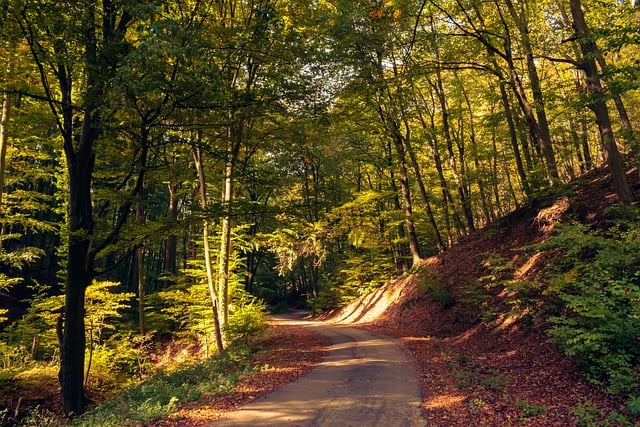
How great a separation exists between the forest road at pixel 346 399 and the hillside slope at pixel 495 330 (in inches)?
18.2

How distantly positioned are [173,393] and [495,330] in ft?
28.8

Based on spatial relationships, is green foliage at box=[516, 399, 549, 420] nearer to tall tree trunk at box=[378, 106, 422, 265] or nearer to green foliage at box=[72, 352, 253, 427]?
green foliage at box=[72, 352, 253, 427]

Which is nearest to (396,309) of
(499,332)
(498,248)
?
(498,248)

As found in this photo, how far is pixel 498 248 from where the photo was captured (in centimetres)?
1533

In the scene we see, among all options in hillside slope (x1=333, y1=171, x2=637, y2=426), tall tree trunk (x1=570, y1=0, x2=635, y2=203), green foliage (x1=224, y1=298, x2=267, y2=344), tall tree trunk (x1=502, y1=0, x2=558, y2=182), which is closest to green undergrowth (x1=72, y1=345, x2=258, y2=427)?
green foliage (x1=224, y1=298, x2=267, y2=344)

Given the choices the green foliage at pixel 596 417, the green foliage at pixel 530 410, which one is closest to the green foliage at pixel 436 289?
the green foliage at pixel 530 410

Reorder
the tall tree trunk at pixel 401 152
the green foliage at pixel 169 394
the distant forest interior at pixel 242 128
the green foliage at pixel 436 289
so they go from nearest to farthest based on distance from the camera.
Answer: the green foliage at pixel 169 394 → the distant forest interior at pixel 242 128 → the green foliage at pixel 436 289 → the tall tree trunk at pixel 401 152

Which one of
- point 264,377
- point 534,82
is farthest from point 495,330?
point 534,82

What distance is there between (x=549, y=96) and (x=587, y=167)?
49.3 ft

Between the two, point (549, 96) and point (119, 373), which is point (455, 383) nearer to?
point (549, 96)

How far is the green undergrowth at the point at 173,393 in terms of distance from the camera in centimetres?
648

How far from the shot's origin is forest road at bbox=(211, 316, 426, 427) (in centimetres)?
565

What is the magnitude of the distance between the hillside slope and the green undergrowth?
4417 mm

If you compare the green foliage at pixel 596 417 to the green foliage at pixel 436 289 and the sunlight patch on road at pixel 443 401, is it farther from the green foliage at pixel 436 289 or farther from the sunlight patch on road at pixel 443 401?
the green foliage at pixel 436 289
